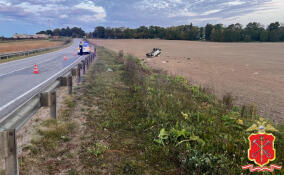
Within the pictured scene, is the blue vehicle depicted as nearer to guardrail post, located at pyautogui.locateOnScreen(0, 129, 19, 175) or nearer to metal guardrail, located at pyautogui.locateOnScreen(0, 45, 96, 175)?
metal guardrail, located at pyautogui.locateOnScreen(0, 45, 96, 175)

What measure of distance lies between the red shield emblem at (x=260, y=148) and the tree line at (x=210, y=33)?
3742 inches

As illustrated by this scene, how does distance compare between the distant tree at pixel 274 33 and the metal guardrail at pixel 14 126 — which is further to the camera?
the distant tree at pixel 274 33

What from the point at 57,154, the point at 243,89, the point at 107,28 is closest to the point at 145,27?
the point at 107,28

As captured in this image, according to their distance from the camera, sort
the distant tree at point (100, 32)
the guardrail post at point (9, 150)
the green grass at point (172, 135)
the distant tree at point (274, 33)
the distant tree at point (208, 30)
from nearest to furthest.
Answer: the guardrail post at point (9, 150) < the green grass at point (172, 135) < the distant tree at point (274, 33) < the distant tree at point (208, 30) < the distant tree at point (100, 32)

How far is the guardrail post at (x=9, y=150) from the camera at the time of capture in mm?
2834

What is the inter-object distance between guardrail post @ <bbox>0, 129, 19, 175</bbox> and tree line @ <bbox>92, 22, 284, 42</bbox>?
9581 cm

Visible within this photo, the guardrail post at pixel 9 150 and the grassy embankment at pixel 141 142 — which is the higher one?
the guardrail post at pixel 9 150

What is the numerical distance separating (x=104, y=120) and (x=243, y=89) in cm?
925

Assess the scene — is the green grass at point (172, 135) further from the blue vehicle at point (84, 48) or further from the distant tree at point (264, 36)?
the distant tree at point (264, 36)

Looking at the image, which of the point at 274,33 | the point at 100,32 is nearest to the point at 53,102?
the point at 274,33

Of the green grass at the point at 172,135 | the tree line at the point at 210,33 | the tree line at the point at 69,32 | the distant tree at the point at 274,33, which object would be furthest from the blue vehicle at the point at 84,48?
the tree line at the point at 69,32

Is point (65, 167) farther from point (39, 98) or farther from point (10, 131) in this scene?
point (39, 98)

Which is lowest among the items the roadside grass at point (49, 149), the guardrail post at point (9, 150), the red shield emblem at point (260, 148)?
the roadside grass at point (49, 149)

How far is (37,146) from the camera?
434cm
